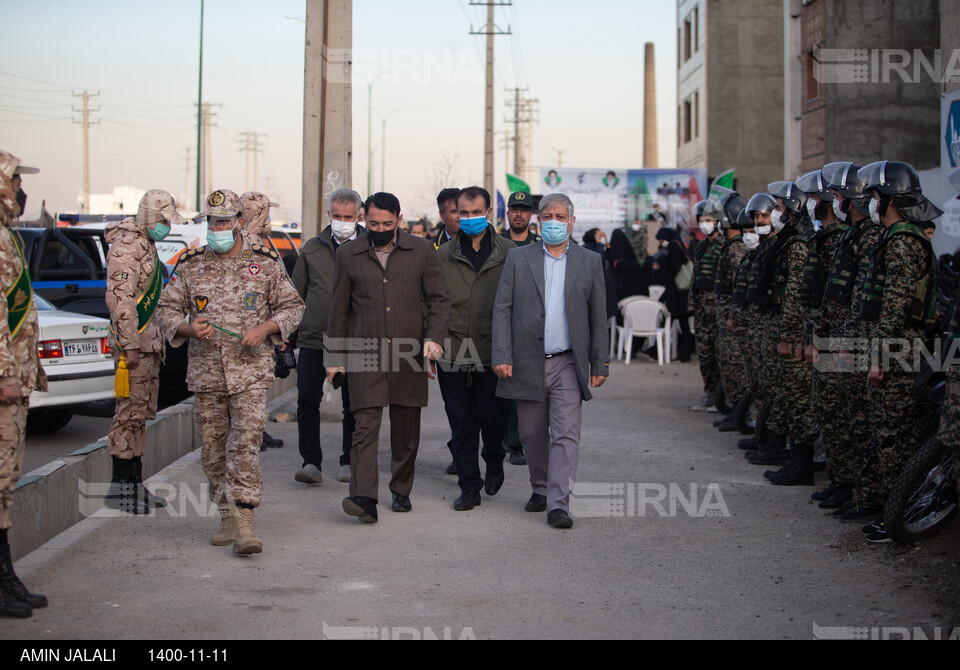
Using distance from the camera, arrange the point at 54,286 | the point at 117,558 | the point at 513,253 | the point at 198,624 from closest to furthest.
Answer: the point at 198,624 → the point at 117,558 → the point at 513,253 → the point at 54,286

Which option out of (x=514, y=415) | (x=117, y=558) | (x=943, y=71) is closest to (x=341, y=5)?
(x=514, y=415)

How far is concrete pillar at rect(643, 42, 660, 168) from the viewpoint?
61938 millimetres

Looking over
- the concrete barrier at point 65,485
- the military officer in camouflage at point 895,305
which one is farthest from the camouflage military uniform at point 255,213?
the military officer in camouflage at point 895,305

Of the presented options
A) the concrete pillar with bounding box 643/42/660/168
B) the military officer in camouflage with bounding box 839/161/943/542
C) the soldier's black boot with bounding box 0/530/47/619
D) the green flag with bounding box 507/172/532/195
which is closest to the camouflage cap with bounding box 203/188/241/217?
the soldier's black boot with bounding box 0/530/47/619

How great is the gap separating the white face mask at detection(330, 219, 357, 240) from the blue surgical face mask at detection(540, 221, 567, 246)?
1810mm

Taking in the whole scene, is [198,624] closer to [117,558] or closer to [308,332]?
[117,558]

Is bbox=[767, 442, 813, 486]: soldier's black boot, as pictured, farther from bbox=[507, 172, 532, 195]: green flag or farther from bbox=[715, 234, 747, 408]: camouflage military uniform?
bbox=[507, 172, 532, 195]: green flag

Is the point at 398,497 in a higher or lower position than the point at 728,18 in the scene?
lower

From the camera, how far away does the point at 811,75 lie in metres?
33.6

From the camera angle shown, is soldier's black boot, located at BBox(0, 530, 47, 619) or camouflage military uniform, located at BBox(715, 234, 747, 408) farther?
camouflage military uniform, located at BBox(715, 234, 747, 408)

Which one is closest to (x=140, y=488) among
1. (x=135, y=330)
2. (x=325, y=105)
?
(x=135, y=330)

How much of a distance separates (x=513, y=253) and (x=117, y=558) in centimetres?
319

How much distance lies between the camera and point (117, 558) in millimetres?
5996
